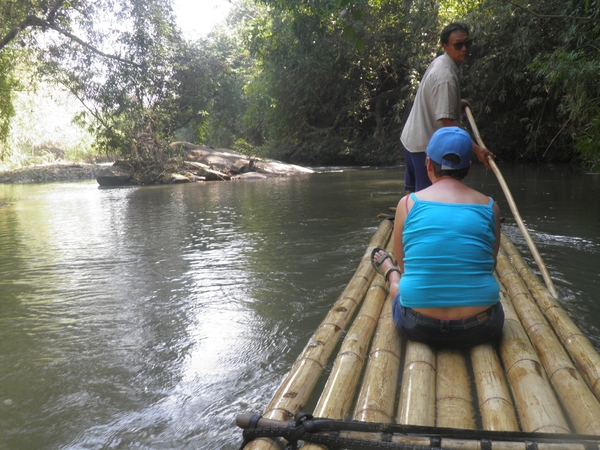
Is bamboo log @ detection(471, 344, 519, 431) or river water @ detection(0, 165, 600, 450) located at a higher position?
bamboo log @ detection(471, 344, 519, 431)

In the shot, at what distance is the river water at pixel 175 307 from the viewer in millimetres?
2082

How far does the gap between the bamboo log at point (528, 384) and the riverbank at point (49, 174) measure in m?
19.6

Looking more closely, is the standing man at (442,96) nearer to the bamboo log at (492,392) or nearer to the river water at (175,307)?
the river water at (175,307)

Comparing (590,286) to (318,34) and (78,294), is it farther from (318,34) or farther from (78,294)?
(318,34)

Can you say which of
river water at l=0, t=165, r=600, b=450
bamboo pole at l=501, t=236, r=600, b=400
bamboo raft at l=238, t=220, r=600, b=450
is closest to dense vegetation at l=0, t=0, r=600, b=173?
river water at l=0, t=165, r=600, b=450

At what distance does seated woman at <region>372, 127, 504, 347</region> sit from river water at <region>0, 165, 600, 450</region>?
30.9 inches

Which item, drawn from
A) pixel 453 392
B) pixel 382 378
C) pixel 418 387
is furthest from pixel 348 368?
pixel 453 392

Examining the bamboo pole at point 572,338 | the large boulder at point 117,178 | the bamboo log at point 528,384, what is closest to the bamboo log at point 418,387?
the bamboo log at point 528,384

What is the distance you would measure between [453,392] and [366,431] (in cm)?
41

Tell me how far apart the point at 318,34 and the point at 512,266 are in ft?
45.1

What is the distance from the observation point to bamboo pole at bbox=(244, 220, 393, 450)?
5.15ft

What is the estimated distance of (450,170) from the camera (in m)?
1.99

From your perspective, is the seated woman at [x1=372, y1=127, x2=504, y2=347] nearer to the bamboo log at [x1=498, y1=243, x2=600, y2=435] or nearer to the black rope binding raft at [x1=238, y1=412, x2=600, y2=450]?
the bamboo log at [x1=498, y1=243, x2=600, y2=435]

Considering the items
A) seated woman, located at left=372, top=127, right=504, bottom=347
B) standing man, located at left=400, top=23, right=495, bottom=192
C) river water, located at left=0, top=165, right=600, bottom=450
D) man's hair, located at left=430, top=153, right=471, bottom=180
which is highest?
standing man, located at left=400, top=23, right=495, bottom=192
